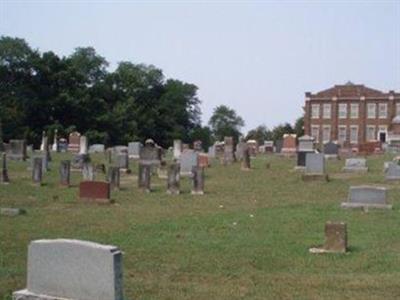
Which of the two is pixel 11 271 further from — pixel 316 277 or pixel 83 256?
pixel 316 277

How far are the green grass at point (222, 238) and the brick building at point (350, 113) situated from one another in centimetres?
8177

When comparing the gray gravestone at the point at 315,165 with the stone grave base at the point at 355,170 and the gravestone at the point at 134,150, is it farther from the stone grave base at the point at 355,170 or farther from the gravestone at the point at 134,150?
the gravestone at the point at 134,150

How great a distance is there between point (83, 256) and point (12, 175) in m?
22.7

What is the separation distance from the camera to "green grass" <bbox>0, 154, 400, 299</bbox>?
9.20m

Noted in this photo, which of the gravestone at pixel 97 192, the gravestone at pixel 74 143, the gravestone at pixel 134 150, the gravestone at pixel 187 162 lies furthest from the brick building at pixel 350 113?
the gravestone at pixel 97 192

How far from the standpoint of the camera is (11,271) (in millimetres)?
9914

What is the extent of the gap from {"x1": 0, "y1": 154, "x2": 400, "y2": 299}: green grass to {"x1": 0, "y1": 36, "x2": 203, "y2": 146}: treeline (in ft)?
159

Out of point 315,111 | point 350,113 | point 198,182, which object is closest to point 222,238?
point 198,182

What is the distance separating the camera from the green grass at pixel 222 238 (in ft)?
30.2

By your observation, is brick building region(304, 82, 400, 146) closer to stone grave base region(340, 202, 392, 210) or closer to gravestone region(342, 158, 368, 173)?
gravestone region(342, 158, 368, 173)

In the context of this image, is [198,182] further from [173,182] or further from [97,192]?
[97,192]

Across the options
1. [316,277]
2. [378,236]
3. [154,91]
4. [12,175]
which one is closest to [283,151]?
[12,175]

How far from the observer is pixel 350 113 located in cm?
10525

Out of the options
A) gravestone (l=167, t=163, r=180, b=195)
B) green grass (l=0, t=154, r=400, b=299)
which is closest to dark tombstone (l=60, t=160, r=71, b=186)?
green grass (l=0, t=154, r=400, b=299)
